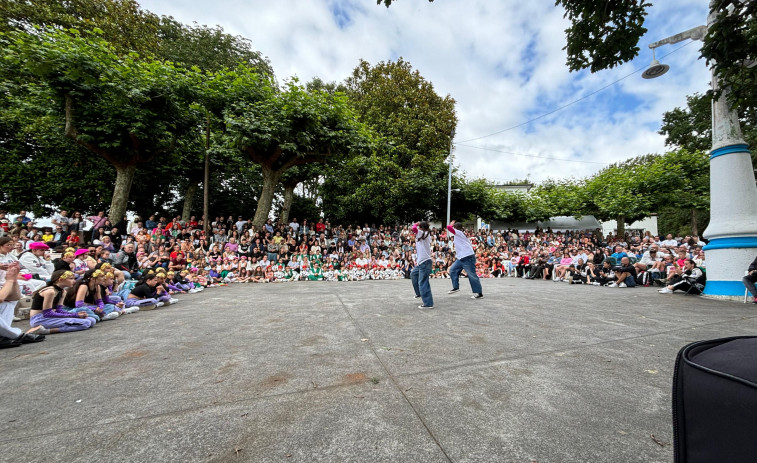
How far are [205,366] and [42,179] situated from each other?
2262 centimetres

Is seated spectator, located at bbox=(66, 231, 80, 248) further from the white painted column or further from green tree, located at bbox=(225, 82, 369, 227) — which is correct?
the white painted column

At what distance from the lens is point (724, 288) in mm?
7156

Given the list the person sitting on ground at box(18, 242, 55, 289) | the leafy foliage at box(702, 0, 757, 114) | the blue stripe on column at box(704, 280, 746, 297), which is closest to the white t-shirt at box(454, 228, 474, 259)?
the leafy foliage at box(702, 0, 757, 114)

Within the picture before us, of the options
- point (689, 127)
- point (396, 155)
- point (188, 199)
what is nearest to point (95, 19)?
point (188, 199)

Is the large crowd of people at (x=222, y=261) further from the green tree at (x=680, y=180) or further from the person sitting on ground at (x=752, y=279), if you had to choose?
the green tree at (x=680, y=180)

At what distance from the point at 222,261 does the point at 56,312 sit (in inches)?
312

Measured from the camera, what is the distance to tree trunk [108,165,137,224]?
14.6 meters

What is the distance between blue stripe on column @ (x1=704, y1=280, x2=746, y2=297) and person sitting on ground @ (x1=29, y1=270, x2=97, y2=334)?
41.4 feet

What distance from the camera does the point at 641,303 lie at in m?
6.87

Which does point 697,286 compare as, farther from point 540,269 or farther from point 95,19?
point 95,19

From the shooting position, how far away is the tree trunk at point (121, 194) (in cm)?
1463

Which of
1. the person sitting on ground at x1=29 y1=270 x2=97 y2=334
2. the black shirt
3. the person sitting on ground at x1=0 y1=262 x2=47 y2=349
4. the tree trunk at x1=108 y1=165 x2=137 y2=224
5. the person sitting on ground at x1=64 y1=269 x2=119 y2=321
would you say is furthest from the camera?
the tree trunk at x1=108 y1=165 x2=137 y2=224

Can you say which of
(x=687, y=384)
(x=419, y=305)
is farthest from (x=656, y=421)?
(x=419, y=305)

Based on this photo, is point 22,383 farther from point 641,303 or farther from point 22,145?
point 22,145
